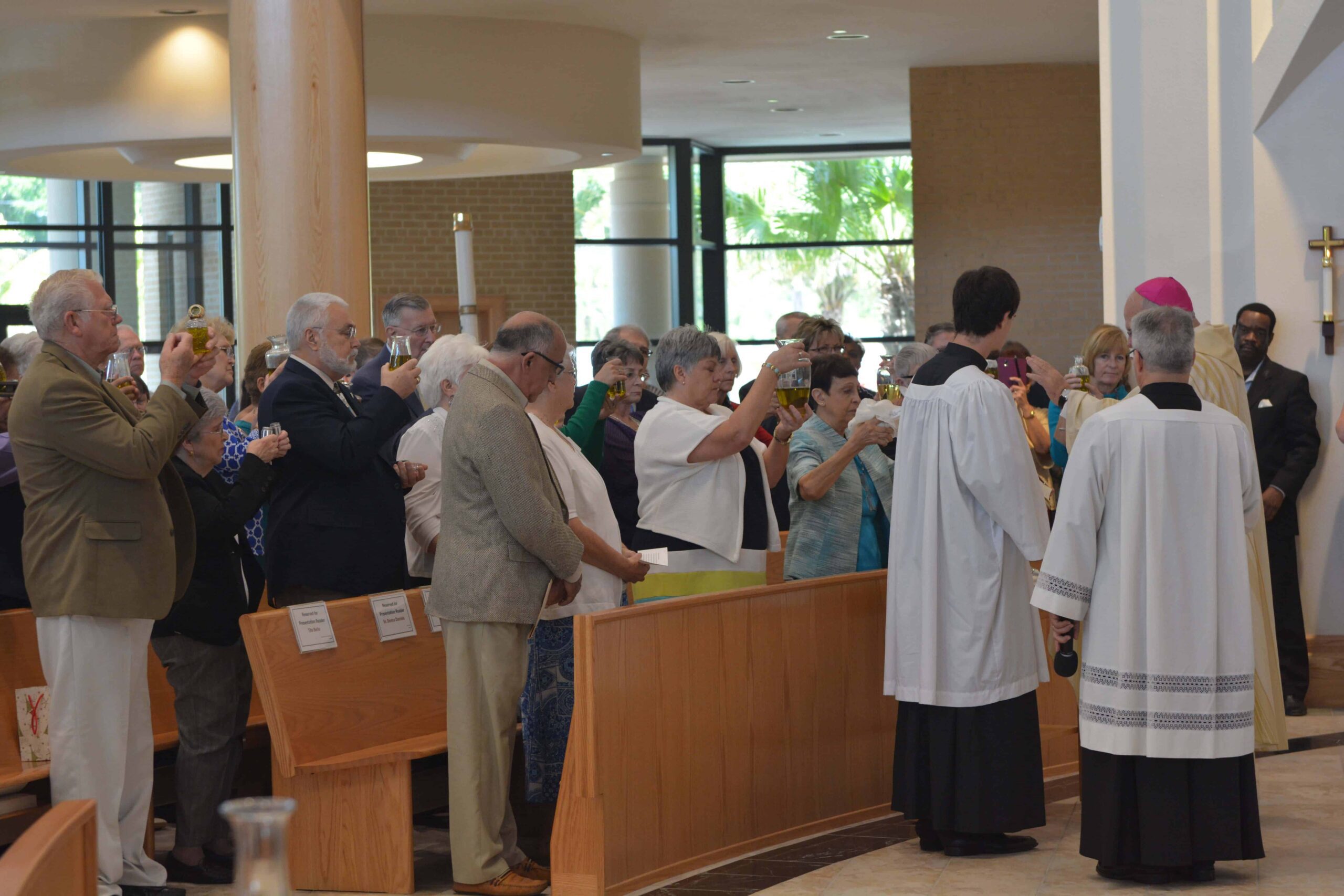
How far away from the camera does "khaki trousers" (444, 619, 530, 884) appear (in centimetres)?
430

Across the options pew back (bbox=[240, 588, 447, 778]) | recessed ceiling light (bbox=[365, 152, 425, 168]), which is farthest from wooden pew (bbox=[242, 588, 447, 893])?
recessed ceiling light (bbox=[365, 152, 425, 168])

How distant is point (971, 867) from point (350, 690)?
1.92m

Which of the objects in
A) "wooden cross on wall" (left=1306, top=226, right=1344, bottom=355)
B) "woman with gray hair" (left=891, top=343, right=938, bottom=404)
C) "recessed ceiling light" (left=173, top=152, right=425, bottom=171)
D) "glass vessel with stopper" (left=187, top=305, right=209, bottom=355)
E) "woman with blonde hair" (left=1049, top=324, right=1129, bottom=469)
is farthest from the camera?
"recessed ceiling light" (left=173, top=152, right=425, bottom=171)

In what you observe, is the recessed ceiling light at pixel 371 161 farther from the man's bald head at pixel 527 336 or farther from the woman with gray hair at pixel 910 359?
the man's bald head at pixel 527 336

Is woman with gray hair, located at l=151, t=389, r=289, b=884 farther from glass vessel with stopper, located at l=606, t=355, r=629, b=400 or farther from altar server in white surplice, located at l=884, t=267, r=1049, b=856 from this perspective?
altar server in white surplice, located at l=884, t=267, r=1049, b=856

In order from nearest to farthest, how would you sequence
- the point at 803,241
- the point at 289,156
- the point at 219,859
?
the point at 219,859 < the point at 289,156 < the point at 803,241

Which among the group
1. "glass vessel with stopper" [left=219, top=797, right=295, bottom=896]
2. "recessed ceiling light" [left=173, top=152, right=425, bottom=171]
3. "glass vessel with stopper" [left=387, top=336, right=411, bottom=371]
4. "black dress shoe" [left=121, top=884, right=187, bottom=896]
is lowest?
"black dress shoe" [left=121, top=884, right=187, bottom=896]

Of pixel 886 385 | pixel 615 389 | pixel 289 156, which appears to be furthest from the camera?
pixel 289 156

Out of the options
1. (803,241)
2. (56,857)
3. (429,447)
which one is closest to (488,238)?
(803,241)

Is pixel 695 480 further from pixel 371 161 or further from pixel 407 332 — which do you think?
pixel 371 161

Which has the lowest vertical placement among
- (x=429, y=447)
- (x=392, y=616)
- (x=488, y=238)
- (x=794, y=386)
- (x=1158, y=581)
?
(x=392, y=616)

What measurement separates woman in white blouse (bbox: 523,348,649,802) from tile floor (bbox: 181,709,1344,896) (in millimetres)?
474

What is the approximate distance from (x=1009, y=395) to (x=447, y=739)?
1896mm

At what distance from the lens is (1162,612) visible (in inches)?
165
